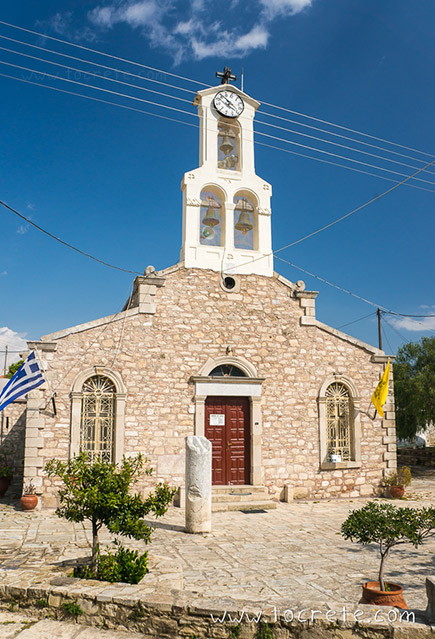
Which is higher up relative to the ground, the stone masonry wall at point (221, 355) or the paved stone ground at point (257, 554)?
the stone masonry wall at point (221, 355)

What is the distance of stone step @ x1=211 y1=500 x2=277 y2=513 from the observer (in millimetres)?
11640

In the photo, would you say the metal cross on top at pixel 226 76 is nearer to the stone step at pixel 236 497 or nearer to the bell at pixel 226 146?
the bell at pixel 226 146

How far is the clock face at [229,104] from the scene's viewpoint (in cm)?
1374

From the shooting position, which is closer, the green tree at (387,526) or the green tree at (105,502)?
the green tree at (387,526)

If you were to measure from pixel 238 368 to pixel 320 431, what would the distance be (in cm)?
263

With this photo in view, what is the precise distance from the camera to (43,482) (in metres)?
11.5

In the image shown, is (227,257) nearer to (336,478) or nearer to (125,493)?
(336,478)

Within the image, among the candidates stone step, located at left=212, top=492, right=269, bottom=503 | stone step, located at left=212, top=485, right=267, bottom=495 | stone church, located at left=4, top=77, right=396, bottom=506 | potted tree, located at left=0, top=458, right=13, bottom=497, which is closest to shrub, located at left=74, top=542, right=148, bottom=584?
stone church, located at left=4, top=77, right=396, bottom=506

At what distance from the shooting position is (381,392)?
13.5 meters

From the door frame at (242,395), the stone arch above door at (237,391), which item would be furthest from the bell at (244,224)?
the door frame at (242,395)

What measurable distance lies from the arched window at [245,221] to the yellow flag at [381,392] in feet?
15.4

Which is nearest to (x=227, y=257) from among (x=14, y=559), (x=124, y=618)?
(x=14, y=559)

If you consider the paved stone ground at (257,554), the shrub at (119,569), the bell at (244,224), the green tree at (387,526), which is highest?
the bell at (244,224)

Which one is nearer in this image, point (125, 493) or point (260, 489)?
point (125, 493)
